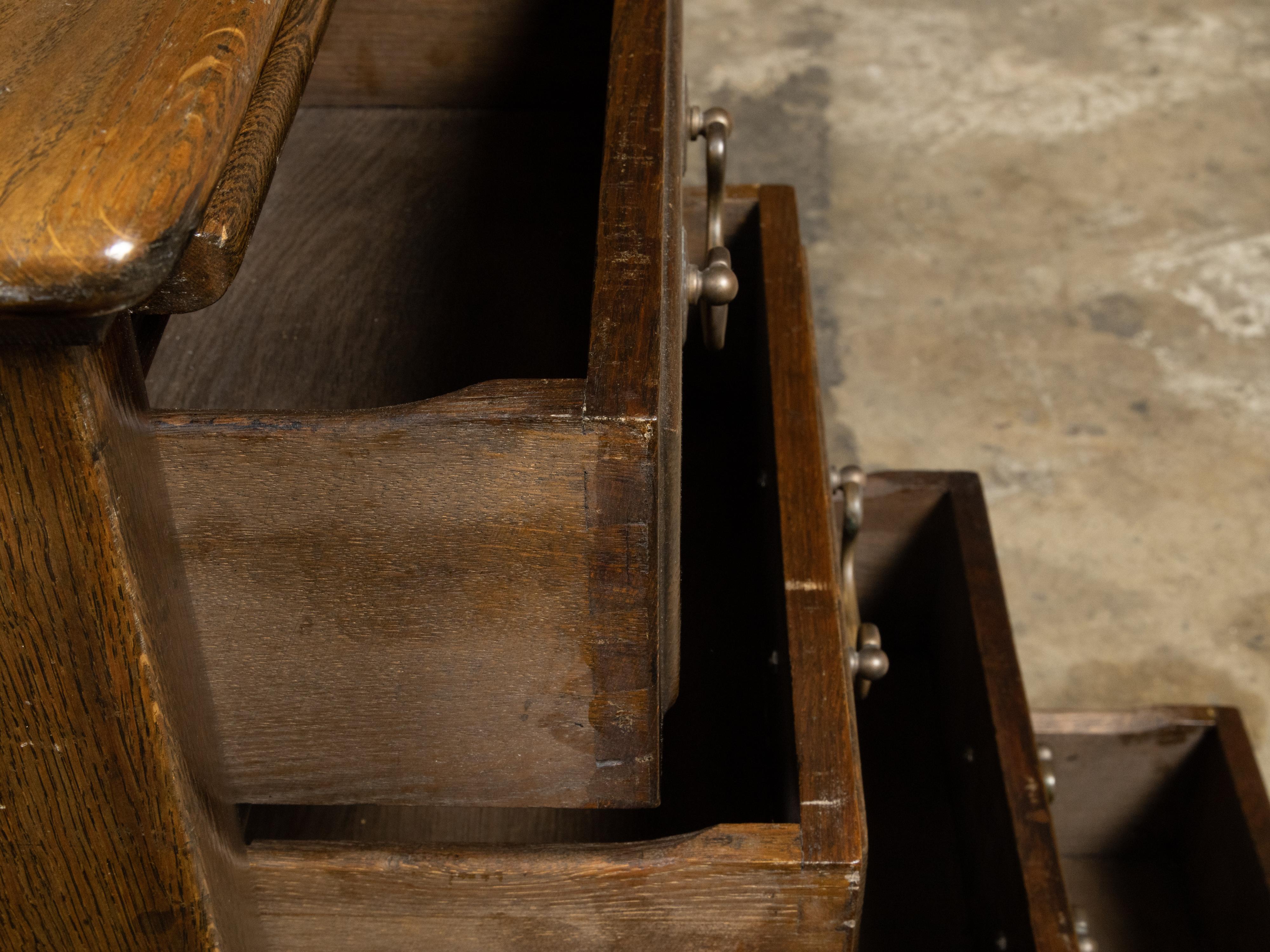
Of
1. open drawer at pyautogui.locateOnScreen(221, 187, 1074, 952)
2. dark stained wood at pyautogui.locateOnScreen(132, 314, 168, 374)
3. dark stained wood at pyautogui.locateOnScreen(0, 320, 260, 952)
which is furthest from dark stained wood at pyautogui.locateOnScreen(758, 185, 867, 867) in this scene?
dark stained wood at pyautogui.locateOnScreen(132, 314, 168, 374)

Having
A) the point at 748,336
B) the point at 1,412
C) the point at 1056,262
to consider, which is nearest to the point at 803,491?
the point at 748,336

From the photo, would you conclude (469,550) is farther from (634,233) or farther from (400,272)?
(400,272)

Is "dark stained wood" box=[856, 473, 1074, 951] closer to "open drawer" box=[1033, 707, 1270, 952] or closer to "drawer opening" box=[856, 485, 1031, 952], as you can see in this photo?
"drawer opening" box=[856, 485, 1031, 952]

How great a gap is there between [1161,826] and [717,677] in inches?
22.9

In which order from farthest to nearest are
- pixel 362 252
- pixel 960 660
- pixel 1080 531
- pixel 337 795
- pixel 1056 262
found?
pixel 1056 262
pixel 1080 531
pixel 960 660
pixel 362 252
pixel 337 795

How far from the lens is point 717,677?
1.06m

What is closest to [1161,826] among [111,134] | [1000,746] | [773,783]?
[1000,746]

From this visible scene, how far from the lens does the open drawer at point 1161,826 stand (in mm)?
1199

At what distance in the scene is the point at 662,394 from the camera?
556 millimetres

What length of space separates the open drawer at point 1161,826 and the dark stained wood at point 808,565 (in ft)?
1.49

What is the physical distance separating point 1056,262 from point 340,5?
1547mm

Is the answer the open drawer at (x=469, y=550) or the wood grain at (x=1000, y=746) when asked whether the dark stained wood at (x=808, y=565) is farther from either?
the wood grain at (x=1000, y=746)

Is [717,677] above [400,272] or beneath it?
beneath

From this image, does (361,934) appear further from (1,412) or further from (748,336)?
(748,336)
